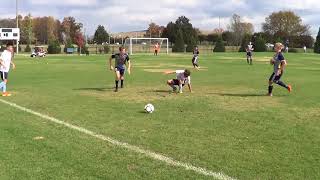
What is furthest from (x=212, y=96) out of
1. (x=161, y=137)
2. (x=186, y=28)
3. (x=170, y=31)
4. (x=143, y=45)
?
(x=170, y=31)

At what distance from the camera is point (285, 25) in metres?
138

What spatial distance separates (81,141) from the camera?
8844 millimetres

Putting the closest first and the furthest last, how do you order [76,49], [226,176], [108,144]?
[226,176] → [108,144] → [76,49]

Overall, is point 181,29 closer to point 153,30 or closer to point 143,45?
point 153,30

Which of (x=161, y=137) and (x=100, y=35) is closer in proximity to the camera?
(x=161, y=137)

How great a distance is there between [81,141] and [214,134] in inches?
101

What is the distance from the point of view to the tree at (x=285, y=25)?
134875 mm

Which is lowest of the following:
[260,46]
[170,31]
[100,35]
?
[260,46]

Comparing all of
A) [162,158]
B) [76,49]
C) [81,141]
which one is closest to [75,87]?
[81,141]

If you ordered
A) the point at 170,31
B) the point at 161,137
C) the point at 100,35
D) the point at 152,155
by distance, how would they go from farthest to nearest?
1. the point at 100,35
2. the point at 170,31
3. the point at 161,137
4. the point at 152,155

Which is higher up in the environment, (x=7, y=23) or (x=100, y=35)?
(x=7, y=23)

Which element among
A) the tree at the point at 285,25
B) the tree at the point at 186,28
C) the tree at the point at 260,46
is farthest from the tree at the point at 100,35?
the tree at the point at 260,46

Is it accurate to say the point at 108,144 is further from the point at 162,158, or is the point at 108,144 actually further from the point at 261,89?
the point at 261,89

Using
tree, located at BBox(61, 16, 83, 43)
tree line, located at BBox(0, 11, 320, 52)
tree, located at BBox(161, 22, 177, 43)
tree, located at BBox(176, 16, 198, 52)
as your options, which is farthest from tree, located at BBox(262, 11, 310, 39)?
tree, located at BBox(61, 16, 83, 43)
